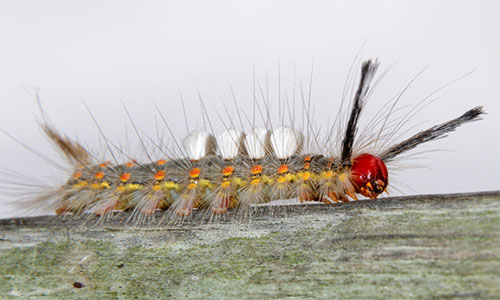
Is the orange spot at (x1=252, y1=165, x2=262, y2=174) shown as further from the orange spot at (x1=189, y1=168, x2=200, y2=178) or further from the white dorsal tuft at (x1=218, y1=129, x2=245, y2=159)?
the orange spot at (x1=189, y1=168, x2=200, y2=178)

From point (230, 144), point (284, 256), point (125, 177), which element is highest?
point (230, 144)

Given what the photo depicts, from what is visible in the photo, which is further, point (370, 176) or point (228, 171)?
point (228, 171)

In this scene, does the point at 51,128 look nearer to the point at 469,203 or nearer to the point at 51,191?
the point at 51,191

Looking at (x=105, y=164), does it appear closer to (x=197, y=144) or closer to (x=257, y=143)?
(x=197, y=144)

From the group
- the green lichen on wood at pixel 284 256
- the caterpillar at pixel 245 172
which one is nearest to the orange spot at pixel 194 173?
the caterpillar at pixel 245 172

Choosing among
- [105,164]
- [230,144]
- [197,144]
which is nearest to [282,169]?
[230,144]

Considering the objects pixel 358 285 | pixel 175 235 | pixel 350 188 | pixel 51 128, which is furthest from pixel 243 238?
pixel 51 128

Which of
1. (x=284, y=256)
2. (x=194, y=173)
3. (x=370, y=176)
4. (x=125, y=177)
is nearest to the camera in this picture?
(x=284, y=256)

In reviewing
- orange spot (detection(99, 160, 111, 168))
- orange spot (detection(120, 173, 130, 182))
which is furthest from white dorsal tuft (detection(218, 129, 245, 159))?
orange spot (detection(99, 160, 111, 168))
